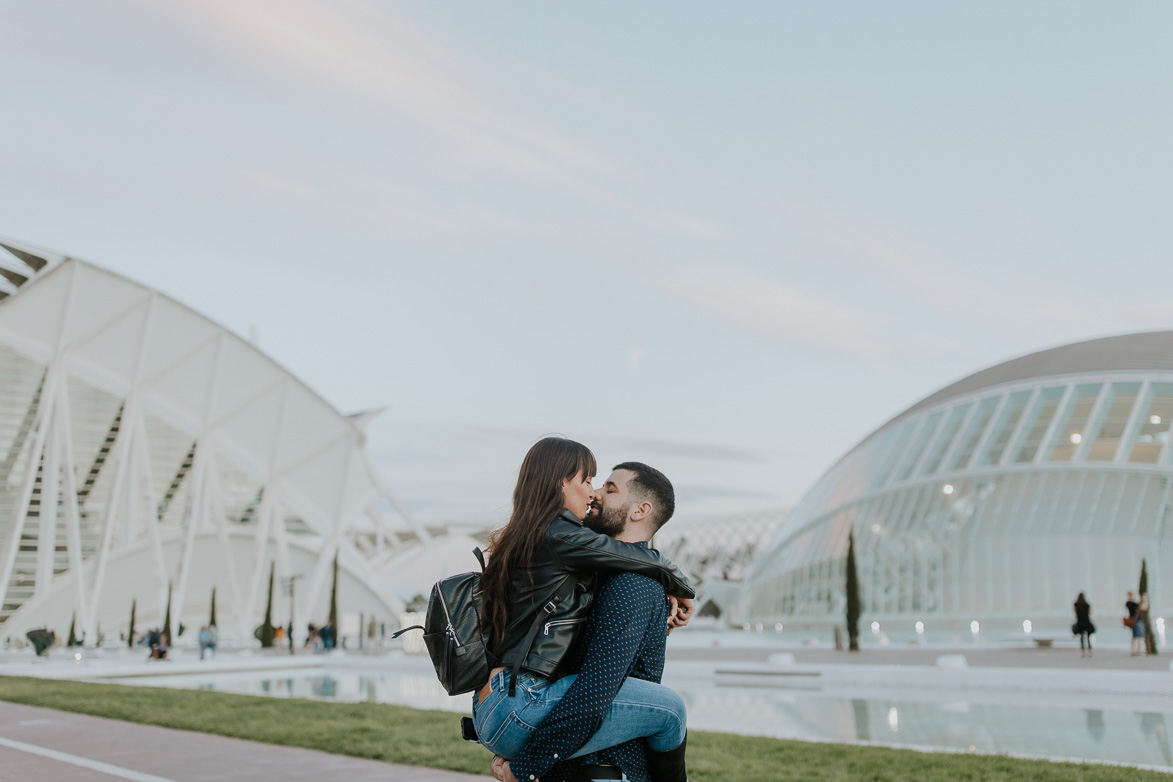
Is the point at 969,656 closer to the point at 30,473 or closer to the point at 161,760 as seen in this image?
the point at 161,760

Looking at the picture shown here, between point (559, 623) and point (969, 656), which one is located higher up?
point (559, 623)

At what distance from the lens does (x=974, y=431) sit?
36188mm

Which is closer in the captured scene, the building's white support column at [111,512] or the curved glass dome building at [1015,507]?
the curved glass dome building at [1015,507]

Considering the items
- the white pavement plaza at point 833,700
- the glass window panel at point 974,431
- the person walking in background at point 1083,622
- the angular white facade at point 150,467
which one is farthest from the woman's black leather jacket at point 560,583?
the angular white facade at point 150,467

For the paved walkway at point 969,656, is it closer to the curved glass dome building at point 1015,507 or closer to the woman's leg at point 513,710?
the curved glass dome building at point 1015,507

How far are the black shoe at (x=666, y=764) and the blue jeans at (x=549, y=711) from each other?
0.35 ft

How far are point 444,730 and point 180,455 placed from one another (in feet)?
143

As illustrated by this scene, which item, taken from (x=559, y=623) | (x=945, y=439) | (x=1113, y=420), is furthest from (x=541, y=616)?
(x=945, y=439)

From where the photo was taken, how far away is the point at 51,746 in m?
10.2

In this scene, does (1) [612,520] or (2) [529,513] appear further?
(1) [612,520]

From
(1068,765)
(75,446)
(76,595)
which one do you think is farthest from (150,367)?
(1068,765)

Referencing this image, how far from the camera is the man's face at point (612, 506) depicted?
3.41 meters

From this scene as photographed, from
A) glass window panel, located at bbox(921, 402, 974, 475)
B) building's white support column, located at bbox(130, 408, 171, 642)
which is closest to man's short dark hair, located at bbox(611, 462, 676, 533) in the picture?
glass window panel, located at bbox(921, 402, 974, 475)

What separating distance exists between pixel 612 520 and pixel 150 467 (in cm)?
4880
